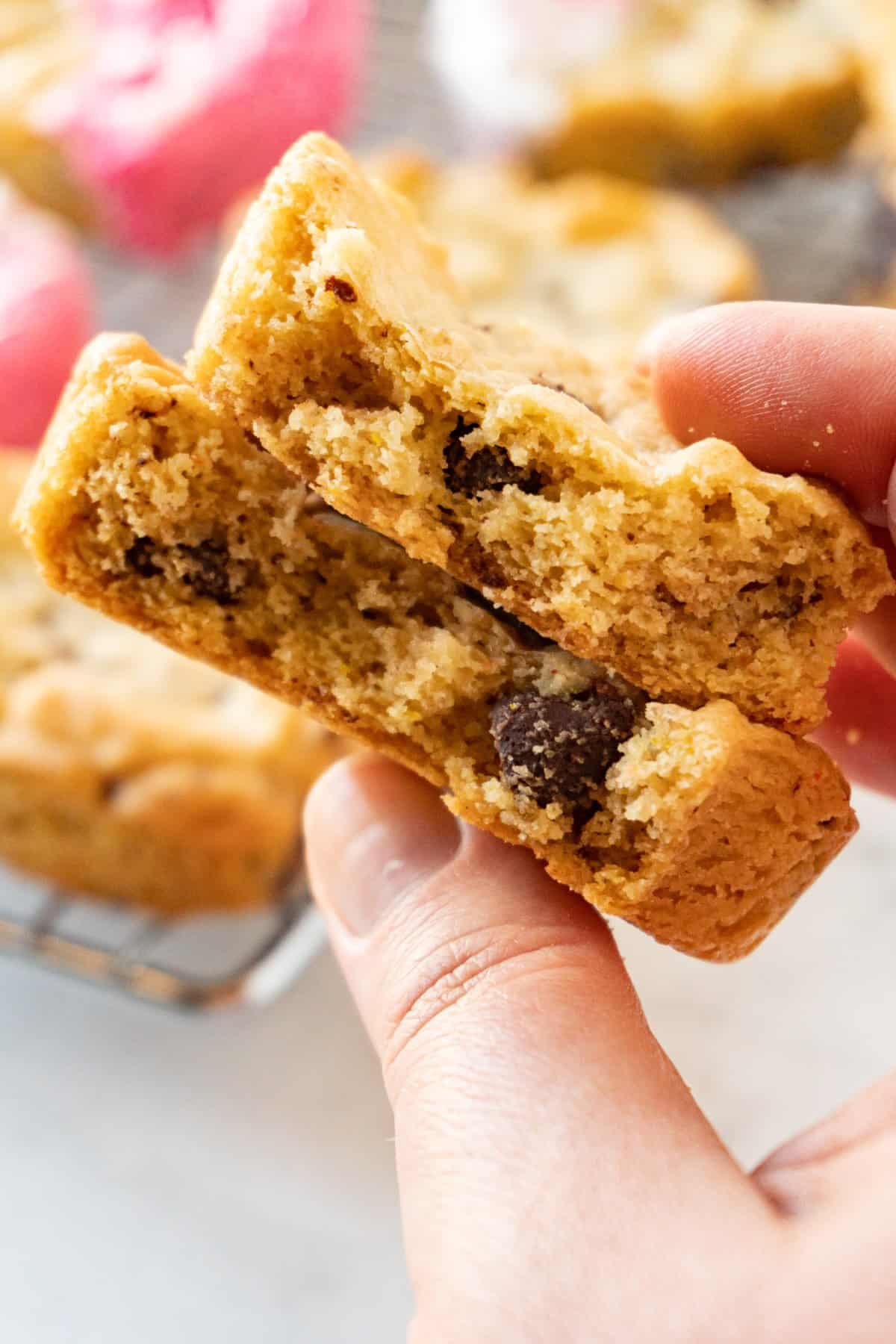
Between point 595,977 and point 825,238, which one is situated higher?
point 825,238

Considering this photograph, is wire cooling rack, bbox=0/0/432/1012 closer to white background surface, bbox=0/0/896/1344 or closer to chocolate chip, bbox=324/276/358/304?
white background surface, bbox=0/0/896/1344

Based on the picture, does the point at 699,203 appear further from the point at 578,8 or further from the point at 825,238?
the point at 578,8

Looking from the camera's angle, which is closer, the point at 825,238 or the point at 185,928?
the point at 185,928

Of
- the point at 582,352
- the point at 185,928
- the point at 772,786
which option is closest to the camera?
the point at 772,786

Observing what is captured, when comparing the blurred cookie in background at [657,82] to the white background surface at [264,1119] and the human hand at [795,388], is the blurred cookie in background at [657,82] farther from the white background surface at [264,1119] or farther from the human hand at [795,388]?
the human hand at [795,388]

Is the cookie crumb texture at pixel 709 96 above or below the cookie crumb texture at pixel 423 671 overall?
above

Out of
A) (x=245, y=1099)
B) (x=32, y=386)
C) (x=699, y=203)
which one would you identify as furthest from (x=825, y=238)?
(x=245, y=1099)

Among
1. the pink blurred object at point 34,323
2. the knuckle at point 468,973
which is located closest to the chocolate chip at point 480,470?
the knuckle at point 468,973
